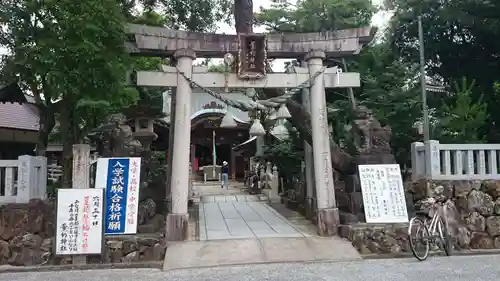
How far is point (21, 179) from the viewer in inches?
318

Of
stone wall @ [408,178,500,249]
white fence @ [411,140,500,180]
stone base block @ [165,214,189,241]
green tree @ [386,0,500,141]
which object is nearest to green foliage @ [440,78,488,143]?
white fence @ [411,140,500,180]

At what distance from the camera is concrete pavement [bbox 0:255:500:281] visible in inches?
259

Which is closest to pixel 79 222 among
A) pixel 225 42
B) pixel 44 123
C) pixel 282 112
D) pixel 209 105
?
pixel 44 123

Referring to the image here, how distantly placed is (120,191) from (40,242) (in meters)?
1.73

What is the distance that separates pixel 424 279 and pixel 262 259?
275cm

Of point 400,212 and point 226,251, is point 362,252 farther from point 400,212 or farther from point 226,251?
point 226,251

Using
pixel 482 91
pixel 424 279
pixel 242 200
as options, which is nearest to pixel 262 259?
pixel 424 279

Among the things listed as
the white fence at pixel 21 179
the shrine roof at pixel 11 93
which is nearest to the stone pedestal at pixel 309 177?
the white fence at pixel 21 179

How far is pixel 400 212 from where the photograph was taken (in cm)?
888

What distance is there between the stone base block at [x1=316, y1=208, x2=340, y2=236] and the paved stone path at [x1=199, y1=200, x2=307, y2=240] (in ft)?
1.35

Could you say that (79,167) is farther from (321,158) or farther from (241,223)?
(321,158)

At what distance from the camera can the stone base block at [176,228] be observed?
8.69 meters

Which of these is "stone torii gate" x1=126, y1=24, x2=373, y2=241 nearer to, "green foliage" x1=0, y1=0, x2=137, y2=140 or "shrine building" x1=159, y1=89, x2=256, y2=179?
"green foliage" x1=0, y1=0, x2=137, y2=140

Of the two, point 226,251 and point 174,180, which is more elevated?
point 174,180
